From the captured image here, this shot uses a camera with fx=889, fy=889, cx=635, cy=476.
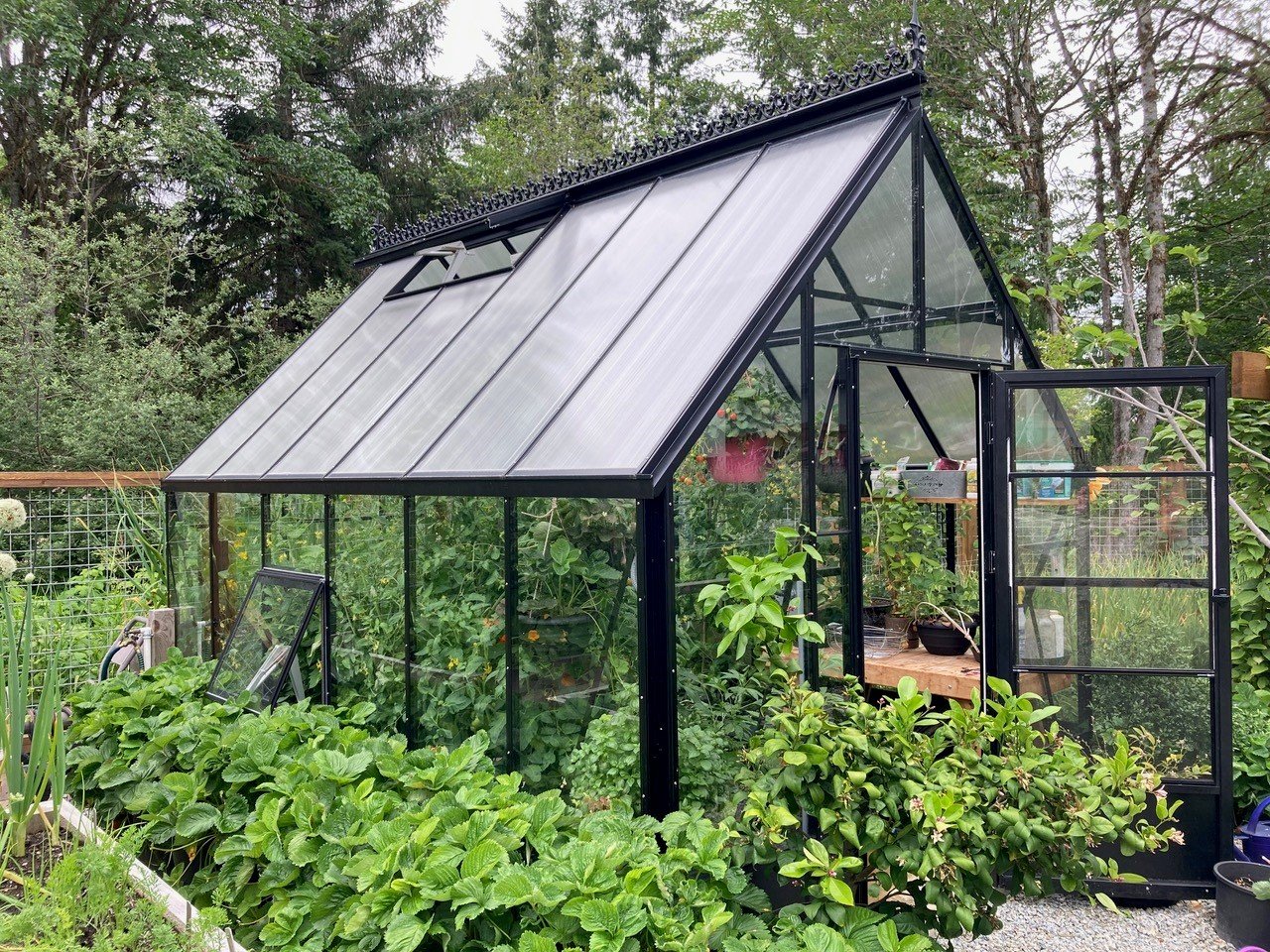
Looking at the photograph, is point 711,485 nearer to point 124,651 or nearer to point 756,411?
point 756,411

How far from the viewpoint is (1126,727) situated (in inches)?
152

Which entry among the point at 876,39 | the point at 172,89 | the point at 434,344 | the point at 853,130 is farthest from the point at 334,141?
the point at 853,130

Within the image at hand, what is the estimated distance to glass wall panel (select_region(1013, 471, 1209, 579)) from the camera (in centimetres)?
380

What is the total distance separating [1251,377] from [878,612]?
2325mm

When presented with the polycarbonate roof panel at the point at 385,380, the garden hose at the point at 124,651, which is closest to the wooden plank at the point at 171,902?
the polycarbonate roof panel at the point at 385,380

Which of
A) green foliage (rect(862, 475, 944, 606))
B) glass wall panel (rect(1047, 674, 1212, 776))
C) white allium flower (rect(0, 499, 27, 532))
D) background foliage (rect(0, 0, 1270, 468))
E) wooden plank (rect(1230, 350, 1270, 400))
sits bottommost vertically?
glass wall panel (rect(1047, 674, 1212, 776))

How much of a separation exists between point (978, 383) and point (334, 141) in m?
13.7

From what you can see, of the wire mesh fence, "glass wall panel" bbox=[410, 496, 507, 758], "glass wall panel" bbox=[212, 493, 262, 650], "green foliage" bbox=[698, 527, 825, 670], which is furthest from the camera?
the wire mesh fence

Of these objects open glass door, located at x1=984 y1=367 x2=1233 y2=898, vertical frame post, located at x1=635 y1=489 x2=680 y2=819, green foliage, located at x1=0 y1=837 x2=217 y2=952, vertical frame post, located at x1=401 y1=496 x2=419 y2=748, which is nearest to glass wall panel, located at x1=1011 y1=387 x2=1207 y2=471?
open glass door, located at x1=984 y1=367 x2=1233 y2=898

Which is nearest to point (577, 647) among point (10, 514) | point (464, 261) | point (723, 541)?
point (723, 541)

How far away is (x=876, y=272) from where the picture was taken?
144 inches

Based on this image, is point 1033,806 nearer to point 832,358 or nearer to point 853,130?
point 832,358

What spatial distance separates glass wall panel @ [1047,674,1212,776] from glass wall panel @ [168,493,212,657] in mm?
4777

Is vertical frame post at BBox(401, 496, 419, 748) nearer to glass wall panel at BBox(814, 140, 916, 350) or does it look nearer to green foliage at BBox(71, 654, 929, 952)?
green foliage at BBox(71, 654, 929, 952)
